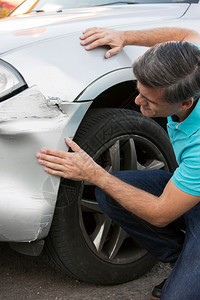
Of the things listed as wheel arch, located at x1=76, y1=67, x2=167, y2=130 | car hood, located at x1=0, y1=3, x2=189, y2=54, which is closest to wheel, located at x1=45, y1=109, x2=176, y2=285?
wheel arch, located at x1=76, y1=67, x2=167, y2=130

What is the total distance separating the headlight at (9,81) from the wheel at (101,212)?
0.37m

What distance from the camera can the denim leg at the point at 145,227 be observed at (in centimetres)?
242

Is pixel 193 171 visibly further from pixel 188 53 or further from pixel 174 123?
pixel 188 53

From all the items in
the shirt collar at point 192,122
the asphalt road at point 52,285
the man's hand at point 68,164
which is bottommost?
the asphalt road at point 52,285

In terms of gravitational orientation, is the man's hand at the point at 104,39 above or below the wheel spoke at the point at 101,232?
above

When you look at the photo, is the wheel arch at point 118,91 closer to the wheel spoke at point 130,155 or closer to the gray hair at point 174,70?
the wheel spoke at point 130,155

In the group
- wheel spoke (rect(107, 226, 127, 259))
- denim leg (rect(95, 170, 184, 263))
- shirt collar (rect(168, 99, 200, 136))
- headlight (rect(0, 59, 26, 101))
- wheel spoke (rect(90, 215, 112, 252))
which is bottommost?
wheel spoke (rect(107, 226, 127, 259))

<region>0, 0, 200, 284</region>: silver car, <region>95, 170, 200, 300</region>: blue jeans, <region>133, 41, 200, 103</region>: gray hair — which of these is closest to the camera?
<region>133, 41, 200, 103</region>: gray hair

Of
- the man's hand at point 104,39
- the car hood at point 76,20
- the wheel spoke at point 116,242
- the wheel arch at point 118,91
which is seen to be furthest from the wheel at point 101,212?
the car hood at point 76,20

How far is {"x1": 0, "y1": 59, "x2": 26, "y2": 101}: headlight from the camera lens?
7.11ft

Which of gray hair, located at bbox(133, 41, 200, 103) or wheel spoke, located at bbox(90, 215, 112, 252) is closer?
gray hair, located at bbox(133, 41, 200, 103)

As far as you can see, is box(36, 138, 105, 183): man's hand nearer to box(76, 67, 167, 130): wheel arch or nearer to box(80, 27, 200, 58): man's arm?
box(76, 67, 167, 130): wheel arch

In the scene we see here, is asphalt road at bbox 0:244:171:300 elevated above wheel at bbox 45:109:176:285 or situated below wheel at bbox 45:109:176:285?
below

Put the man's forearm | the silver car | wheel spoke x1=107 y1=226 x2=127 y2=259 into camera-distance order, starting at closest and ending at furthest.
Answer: the silver car < the man's forearm < wheel spoke x1=107 y1=226 x2=127 y2=259
